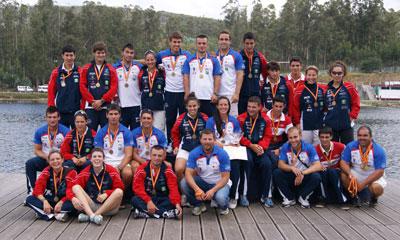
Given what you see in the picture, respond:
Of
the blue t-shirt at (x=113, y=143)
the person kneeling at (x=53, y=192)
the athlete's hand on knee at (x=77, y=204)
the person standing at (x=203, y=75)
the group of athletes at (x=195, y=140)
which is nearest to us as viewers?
the athlete's hand on knee at (x=77, y=204)

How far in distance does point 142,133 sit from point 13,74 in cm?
6277

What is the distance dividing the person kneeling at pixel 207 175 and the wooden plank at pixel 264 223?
417mm

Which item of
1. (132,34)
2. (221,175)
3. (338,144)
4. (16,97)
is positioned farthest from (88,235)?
(132,34)

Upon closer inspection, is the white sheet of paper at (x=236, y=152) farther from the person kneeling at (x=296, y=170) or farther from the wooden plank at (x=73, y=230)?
the wooden plank at (x=73, y=230)

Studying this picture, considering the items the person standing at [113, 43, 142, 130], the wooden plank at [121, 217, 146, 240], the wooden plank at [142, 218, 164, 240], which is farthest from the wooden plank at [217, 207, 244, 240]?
the person standing at [113, 43, 142, 130]

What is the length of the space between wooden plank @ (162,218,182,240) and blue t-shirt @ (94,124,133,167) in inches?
52.7

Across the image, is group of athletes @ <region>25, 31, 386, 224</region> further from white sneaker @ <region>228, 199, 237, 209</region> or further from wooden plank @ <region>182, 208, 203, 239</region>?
wooden plank @ <region>182, 208, 203, 239</region>

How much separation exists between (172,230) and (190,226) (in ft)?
0.85

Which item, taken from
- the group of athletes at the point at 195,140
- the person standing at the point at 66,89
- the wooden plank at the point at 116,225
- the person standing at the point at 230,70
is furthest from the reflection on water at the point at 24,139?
the wooden plank at the point at 116,225

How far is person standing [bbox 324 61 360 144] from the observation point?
670 centimetres

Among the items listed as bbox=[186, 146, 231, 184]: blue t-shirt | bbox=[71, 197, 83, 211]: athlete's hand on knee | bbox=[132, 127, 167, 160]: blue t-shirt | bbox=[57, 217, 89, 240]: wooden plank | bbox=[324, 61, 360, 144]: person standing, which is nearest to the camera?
bbox=[57, 217, 89, 240]: wooden plank

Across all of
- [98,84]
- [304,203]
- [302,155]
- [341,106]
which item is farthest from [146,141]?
[341,106]

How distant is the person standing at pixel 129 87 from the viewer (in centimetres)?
717

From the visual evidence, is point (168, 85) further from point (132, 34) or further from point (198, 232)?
point (132, 34)
